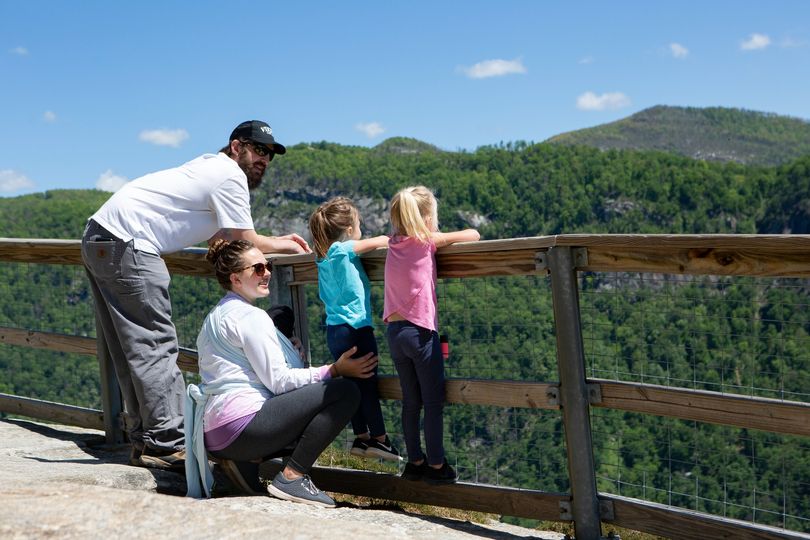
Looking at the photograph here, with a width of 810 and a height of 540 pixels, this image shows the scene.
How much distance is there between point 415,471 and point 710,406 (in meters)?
1.23

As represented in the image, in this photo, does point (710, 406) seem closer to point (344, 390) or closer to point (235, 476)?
point (344, 390)

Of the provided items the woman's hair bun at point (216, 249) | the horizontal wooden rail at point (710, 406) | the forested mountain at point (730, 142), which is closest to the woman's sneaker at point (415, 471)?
the horizontal wooden rail at point (710, 406)

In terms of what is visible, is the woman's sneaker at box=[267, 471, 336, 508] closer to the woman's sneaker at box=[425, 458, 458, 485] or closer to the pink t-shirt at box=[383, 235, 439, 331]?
the woman's sneaker at box=[425, 458, 458, 485]

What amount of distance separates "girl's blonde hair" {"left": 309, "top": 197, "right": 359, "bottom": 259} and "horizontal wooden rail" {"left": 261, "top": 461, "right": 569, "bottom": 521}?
3.14 feet

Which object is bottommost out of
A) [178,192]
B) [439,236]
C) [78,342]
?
[78,342]

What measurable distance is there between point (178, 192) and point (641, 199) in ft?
373

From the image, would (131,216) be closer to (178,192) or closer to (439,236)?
(178,192)

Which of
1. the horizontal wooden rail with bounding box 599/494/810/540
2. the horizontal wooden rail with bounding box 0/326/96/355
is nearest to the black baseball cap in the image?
the horizontal wooden rail with bounding box 0/326/96/355

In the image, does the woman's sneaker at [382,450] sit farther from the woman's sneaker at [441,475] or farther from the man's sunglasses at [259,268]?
the man's sunglasses at [259,268]

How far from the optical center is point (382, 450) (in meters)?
3.70

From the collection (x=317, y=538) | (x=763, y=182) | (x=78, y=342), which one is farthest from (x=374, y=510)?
(x=763, y=182)

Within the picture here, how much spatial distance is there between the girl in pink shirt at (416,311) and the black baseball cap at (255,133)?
0.66 metres

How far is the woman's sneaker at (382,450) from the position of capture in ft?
12.1

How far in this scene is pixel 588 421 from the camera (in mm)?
3297
